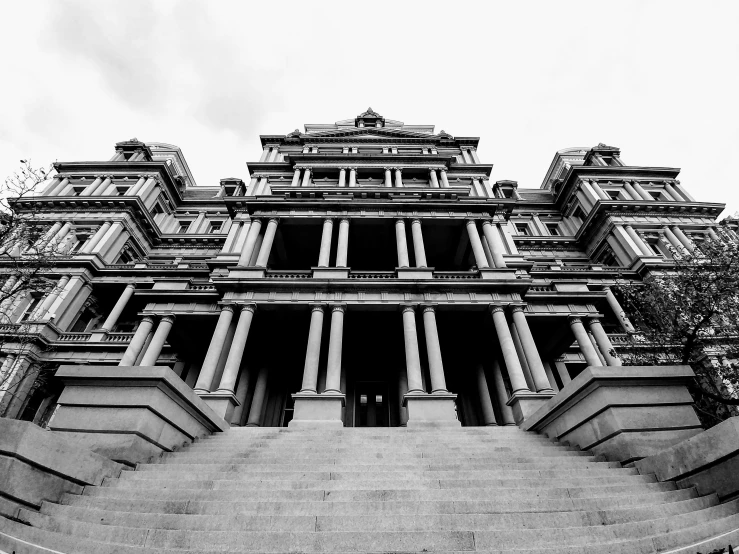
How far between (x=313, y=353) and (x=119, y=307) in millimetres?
21162

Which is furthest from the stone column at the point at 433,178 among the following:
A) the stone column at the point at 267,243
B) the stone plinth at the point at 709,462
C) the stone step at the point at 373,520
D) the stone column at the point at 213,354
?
the stone step at the point at 373,520

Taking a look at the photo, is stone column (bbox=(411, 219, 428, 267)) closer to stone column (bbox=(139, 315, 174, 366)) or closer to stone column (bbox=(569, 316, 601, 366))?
stone column (bbox=(569, 316, 601, 366))

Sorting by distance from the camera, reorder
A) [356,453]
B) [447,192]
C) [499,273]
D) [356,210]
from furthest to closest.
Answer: [447,192], [356,210], [499,273], [356,453]

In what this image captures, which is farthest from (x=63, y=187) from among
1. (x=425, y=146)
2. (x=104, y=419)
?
(x=104, y=419)

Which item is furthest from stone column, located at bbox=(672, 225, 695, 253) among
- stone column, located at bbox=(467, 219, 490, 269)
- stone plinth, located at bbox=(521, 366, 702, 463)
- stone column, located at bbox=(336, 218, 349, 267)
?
stone plinth, located at bbox=(521, 366, 702, 463)

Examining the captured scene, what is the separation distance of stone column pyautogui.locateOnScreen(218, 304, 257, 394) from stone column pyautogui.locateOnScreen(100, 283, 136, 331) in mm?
16317

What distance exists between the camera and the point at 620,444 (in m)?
7.36

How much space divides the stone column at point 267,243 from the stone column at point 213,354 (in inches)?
139

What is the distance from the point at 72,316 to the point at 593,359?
35857 mm

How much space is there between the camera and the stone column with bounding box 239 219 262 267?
20.3m

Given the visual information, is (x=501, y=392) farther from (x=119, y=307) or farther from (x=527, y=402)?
(x=119, y=307)

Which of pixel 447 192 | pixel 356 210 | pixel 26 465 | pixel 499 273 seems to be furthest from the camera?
pixel 447 192

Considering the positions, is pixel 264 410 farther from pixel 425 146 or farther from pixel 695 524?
pixel 425 146

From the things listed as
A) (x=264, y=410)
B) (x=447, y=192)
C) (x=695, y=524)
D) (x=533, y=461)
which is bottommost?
(x=695, y=524)
